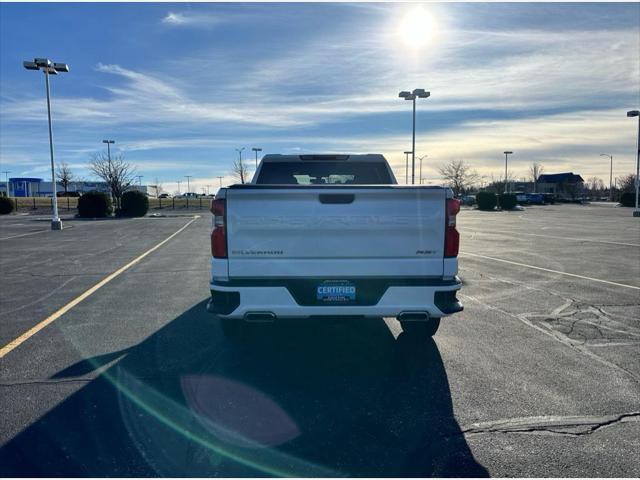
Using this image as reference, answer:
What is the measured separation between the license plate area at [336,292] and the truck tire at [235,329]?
1.12 meters

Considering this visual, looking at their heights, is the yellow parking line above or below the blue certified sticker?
below

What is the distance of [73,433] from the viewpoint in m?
3.39

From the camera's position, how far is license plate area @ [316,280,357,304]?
436 cm

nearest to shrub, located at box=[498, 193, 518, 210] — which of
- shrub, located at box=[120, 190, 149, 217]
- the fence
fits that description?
the fence

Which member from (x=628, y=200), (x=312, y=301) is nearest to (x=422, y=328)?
(x=312, y=301)

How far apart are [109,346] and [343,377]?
8.45 feet

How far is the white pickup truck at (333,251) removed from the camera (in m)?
4.25

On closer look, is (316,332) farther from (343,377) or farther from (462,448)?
(462,448)

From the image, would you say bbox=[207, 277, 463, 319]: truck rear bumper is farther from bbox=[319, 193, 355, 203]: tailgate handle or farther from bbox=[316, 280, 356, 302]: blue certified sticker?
bbox=[319, 193, 355, 203]: tailgate handle

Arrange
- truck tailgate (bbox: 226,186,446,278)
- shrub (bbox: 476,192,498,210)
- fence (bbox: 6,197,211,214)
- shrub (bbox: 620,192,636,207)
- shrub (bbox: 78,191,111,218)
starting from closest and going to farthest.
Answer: truck tailgate (bbox: 226,186,446,278) < shrub (bbox: 78,191,111,218) < shrub (bbox: 476,192,498,210) < fence (bbox: 6,197,211,214) < shrub (bbox: 620,192,636,207)

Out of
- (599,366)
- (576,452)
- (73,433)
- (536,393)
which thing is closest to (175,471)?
(73,433)

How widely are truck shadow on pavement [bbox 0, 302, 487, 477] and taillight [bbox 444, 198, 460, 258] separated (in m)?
1.12

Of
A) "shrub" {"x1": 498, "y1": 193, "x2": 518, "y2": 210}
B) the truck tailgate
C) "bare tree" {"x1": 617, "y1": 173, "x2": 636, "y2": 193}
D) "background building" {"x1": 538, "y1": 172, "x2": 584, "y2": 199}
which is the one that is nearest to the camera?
the truck tailgate

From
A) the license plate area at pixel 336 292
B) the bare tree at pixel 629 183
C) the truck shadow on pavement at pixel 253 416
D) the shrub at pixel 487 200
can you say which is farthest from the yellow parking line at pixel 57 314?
the bare tree at pixel 629 183
